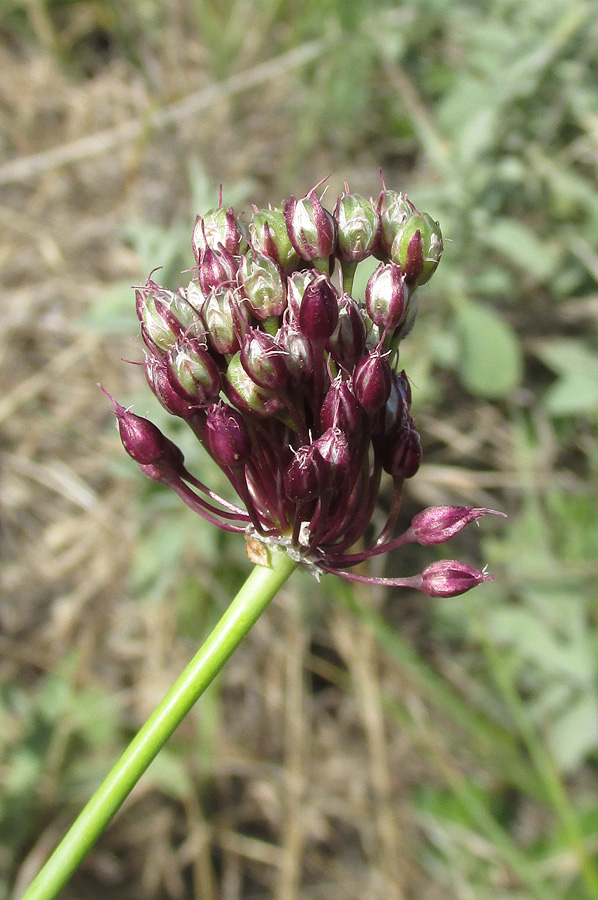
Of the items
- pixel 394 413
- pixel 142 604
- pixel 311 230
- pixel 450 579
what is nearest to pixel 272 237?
pixel 311 230

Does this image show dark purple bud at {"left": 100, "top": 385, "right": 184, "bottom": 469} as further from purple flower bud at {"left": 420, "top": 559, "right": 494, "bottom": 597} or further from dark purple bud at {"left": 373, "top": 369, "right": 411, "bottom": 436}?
purple flower bud at {"left": 420, "top": 559, "right": 494, "bottom": 597}

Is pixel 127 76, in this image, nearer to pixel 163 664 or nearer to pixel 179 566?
pixel 179 566

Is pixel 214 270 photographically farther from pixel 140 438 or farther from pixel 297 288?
pixel 140 438

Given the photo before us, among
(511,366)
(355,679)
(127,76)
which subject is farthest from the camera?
(127,76)

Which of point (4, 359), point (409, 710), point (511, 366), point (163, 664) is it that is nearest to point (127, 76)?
point (4, 359)

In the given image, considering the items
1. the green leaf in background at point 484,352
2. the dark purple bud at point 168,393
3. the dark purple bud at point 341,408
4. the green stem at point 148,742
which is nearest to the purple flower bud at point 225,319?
the dark purple bud at point 168,393

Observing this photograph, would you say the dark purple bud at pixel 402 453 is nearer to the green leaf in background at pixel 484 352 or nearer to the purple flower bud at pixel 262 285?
the purple flower bud at pixel 262 285

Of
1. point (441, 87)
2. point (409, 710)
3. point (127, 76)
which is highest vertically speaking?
point (127, 76)
